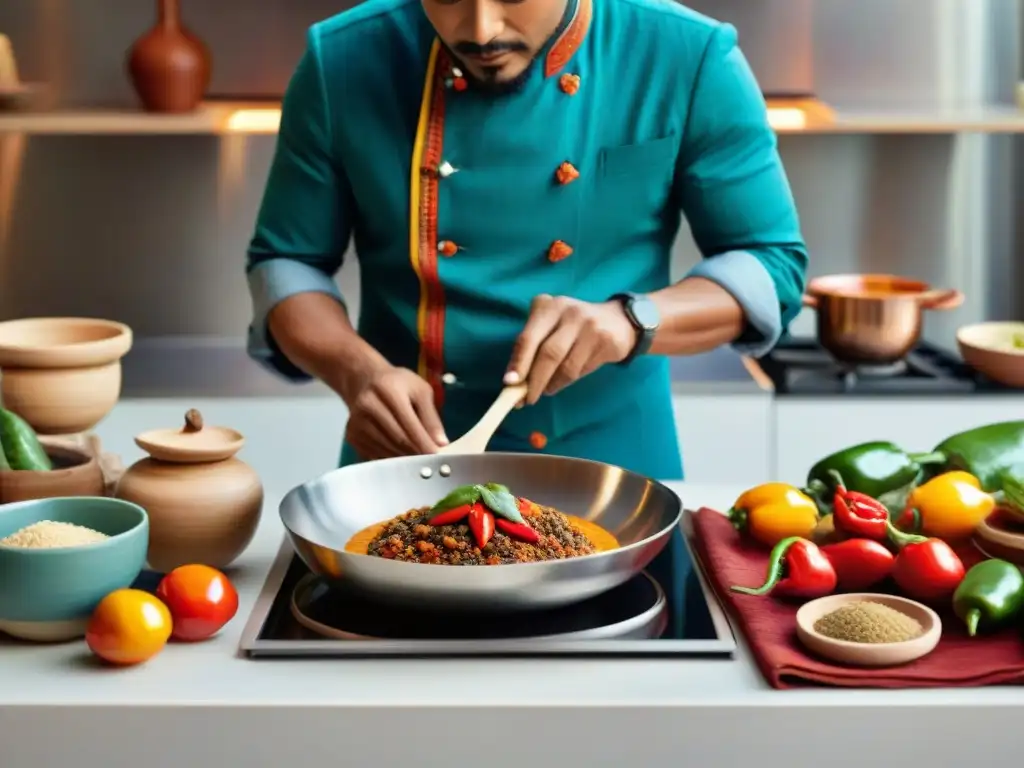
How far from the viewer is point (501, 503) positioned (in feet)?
4.19

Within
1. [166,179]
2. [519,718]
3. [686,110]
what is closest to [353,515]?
[519,718]

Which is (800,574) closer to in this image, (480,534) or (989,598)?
(989,598)

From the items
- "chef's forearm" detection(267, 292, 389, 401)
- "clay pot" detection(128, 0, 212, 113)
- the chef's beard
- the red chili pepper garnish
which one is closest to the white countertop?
the red chili pepper garnish

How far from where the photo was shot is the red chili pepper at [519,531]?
49.8 inches

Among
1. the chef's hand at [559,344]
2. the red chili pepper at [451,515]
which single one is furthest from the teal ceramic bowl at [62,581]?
the chef's hand at [559,344]

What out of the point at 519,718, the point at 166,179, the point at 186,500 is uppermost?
the point at 166,179

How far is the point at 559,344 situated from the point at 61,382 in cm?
54

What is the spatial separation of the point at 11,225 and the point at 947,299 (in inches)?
79.5

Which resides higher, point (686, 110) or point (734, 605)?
point (686, 110)

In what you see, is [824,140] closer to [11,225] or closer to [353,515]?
[11,225]

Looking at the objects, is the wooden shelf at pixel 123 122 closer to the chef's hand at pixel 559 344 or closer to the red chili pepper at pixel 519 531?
the chef's hand at pixel 559 344

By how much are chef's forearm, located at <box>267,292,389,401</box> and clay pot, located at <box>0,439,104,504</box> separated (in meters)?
0.38

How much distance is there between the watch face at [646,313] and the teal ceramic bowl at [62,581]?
67cm

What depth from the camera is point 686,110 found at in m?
1.87
